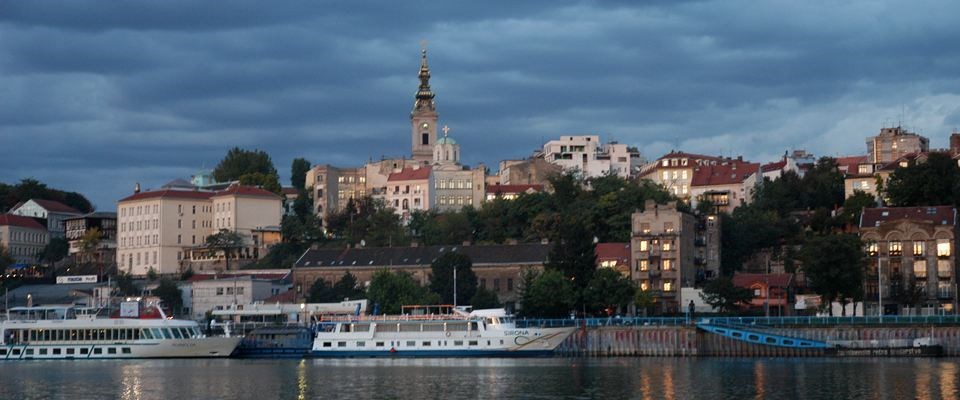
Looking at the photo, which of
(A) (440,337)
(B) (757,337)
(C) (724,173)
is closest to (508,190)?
(C) (724,173)

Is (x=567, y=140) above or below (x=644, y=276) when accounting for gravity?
above

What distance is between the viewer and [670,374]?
3027 inches

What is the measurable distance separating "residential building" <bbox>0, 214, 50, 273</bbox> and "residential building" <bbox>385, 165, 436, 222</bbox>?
137 ft

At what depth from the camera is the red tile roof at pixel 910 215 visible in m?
112

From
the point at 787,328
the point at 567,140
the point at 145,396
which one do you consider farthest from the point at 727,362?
the point at 567,140

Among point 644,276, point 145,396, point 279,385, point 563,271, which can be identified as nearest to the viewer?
point 145,396

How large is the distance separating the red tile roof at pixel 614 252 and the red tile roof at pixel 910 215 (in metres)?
19.1

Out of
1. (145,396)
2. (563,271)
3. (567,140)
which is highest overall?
(567,140)

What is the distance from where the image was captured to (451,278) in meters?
118

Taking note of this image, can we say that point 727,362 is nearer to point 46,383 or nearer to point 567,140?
point 46,383

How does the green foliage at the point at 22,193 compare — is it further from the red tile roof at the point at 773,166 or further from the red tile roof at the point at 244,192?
the red tile roof at the point at 773,166

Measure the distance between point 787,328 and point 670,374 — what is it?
18689 millimetres

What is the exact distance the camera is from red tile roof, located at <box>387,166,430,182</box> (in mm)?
173625

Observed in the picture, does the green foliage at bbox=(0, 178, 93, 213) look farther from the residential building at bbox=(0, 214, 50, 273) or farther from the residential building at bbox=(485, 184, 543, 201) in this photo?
the residential building at bbox=(485, 184, 543, 201)
